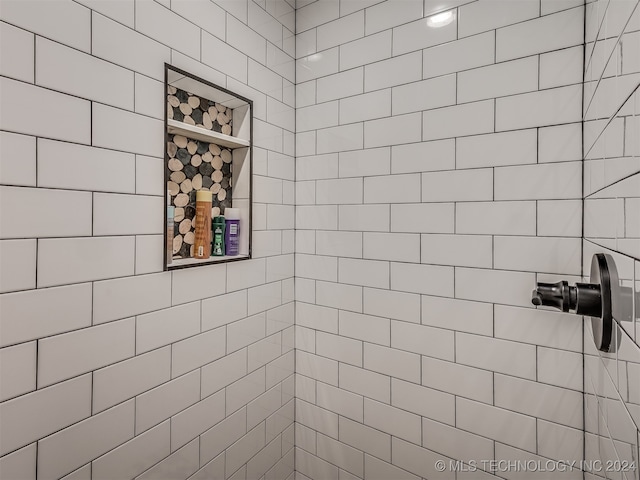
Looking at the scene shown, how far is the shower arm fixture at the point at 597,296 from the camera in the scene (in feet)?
1.67

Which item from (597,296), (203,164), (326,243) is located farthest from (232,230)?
(597,296)

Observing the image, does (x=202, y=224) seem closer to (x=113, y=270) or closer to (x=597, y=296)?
(x=113, y=270)

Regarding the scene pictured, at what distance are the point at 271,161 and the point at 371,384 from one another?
97 centimetres

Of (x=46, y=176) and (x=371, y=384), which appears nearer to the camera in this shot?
(x=46, y=176)

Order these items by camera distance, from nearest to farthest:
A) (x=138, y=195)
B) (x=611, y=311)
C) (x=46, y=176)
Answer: (x=611, y=311), (x=46, y=176), (x=138, y=195)

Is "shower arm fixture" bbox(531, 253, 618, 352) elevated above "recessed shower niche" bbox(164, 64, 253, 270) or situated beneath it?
situated beneath

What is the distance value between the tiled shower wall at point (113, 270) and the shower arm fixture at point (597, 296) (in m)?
0.96

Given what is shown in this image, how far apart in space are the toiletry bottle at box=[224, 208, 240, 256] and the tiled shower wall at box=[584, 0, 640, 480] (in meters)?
1.03

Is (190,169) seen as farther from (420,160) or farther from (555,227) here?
(555,227)

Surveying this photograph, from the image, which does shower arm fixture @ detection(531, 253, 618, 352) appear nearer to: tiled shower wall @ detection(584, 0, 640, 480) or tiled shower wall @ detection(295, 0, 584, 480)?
tiled shower wall @ detection(584, 0, 640, 480)

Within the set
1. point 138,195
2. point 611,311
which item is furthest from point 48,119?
point 611,311

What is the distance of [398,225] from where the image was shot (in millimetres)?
1246

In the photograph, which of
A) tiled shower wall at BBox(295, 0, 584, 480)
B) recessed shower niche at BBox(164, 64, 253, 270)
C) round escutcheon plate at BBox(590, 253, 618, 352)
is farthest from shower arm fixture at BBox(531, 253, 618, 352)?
recessed shower niche at BBox(164, 64, 253, 270)

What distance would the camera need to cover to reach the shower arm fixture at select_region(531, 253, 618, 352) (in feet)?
1.67
